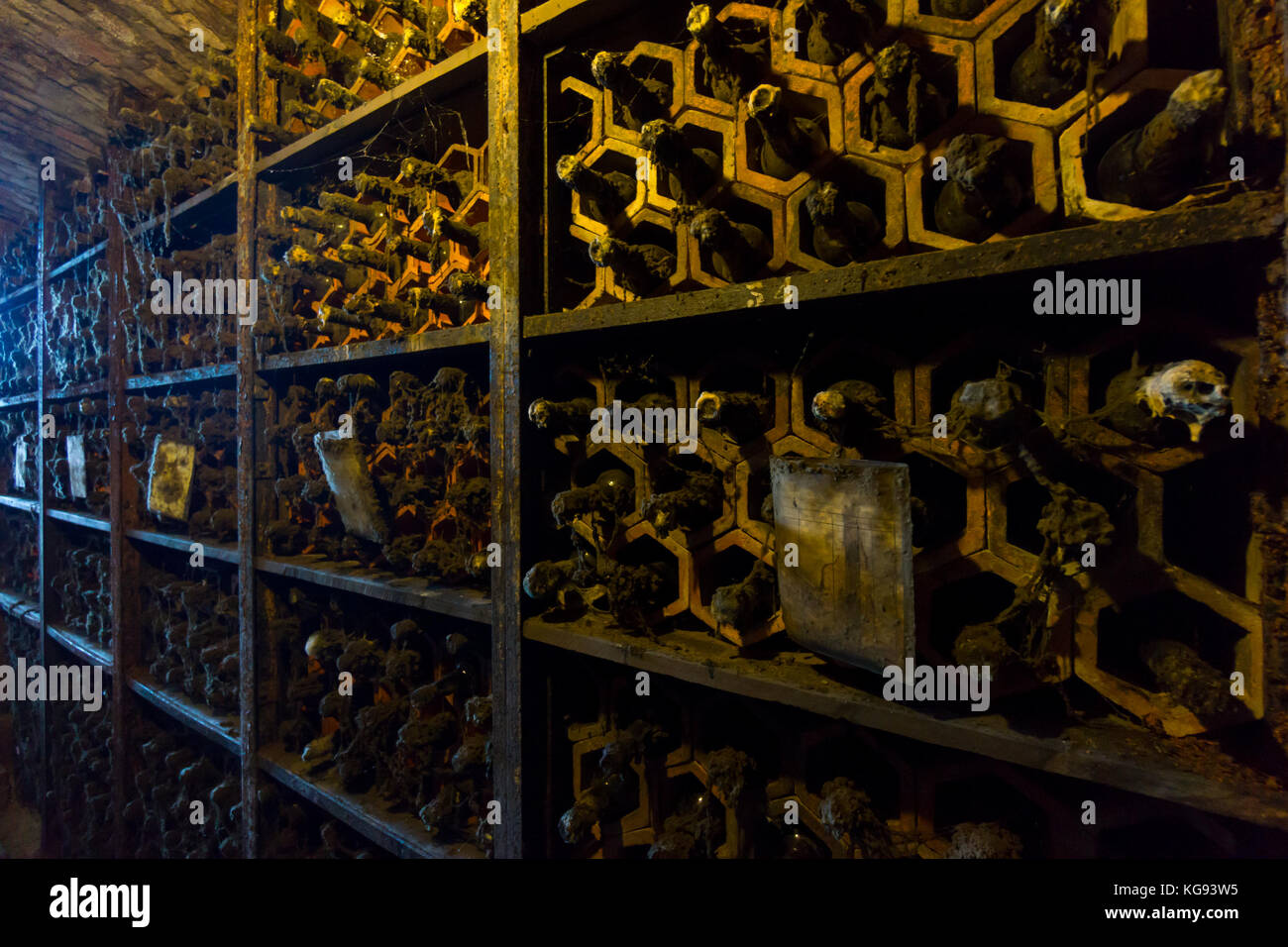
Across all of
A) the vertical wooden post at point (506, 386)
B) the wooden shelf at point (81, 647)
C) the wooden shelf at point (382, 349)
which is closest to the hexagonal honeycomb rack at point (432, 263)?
the wooden shelf at point (382, 349)

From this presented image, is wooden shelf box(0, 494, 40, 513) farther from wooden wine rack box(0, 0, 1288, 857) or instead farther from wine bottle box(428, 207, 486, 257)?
wine bottle box(428, 207, 486, 257)

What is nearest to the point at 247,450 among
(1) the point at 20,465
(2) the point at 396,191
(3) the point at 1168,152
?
(2) the point at 396,191

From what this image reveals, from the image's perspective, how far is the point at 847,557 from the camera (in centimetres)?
84

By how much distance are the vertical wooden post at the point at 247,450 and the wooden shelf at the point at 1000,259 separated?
4.63ft

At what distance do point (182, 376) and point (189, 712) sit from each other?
4.13 ft

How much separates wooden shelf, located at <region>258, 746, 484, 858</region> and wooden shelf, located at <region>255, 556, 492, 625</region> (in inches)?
21.5

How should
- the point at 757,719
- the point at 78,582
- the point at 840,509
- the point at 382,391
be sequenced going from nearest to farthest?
the point at 840,509 < the point at 757,719 < the point at 382,391 < the point at 78,582

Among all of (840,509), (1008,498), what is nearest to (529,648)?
(840,509)

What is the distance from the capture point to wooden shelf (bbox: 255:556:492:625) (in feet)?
4.21

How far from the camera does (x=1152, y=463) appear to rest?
2.34 feet

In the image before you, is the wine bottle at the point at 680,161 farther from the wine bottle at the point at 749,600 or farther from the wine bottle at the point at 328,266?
the wine bottle at the point at 328,266
